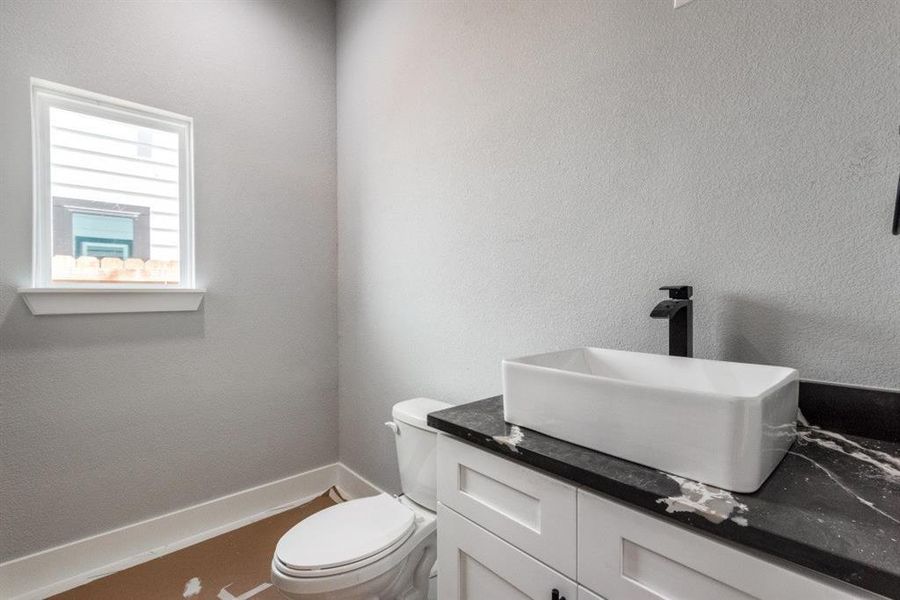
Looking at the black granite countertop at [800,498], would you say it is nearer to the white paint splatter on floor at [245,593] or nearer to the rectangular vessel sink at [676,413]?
the rectangular vessel sink at [676,413]

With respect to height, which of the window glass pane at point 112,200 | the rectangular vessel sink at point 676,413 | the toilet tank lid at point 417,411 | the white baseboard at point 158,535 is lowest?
the white baseboard at point 158,535

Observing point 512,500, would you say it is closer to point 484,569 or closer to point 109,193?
point 484,569

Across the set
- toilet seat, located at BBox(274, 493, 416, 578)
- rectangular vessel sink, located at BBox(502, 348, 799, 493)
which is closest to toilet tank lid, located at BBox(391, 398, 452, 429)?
toilet seat, located at BBox(274, 493, 416, 578)

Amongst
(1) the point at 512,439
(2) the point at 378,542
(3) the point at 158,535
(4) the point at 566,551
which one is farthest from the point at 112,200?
(4) the point at 566,551

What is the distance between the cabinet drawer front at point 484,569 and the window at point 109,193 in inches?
68.0

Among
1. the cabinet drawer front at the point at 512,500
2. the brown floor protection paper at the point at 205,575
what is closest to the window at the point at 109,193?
the brown floor protection paper at the point at 205,575

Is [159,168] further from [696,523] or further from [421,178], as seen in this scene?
[696,523]

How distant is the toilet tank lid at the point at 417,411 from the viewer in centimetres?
155

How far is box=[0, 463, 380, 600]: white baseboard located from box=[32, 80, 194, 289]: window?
109cm

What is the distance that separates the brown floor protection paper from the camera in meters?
1.65

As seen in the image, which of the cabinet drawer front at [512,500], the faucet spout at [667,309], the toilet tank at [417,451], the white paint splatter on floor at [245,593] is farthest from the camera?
the white paint splatter on floor at [245,593]

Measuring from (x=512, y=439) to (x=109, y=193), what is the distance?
2026 millimetres

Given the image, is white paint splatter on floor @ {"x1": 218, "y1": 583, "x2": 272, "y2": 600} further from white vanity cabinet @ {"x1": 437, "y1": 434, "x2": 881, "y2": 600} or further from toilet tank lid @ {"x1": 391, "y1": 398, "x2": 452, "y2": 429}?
white vanity cabinet @ {"x1": 437, "y1": 434, "x2": 881, "y2": 600}

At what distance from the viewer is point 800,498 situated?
0.62 m
